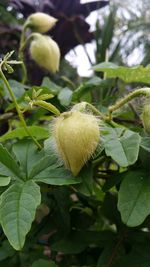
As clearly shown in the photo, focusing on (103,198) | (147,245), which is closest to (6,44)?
(103,198)

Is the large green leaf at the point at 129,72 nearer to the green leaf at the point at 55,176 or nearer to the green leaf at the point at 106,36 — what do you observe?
the green leaf at the point at 55,176

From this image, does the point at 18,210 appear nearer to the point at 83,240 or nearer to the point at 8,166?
the point at 8,166

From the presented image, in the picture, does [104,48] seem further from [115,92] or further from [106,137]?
[106,137]

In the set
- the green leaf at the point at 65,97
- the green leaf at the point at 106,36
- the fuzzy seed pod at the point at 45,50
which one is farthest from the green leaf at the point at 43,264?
the green leaf at the point at 106,36

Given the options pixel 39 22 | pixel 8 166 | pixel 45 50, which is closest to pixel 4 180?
pixel 8 166

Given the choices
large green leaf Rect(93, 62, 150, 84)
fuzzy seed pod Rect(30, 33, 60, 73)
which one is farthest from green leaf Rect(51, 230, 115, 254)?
fuzzy seed pod Rect(30, 33, 60, 73)
